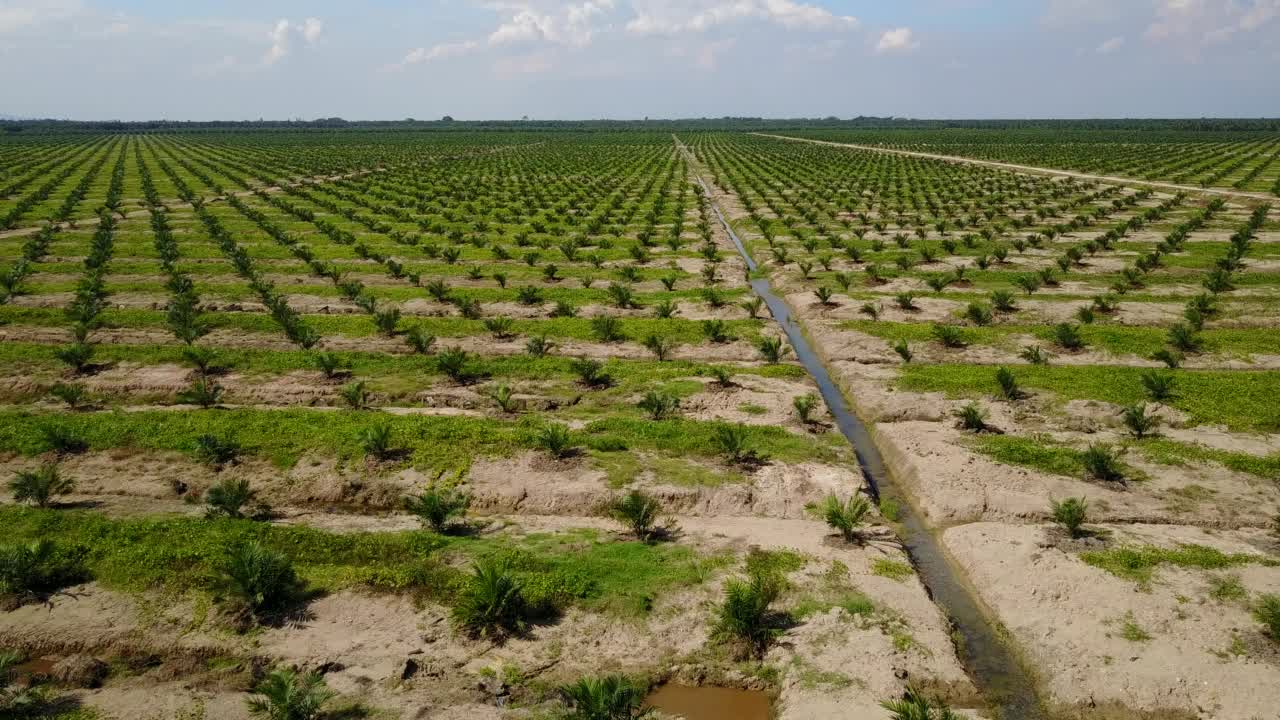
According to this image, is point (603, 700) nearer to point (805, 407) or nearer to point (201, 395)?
point (805, 407)

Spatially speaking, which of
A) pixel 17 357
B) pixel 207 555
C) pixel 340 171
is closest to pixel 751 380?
pixel 207 555

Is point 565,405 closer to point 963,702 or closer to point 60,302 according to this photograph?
point 963,702

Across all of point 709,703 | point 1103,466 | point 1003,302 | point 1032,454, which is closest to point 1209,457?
point 1103,466

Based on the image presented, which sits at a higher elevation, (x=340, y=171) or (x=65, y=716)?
(x=340, y=171)

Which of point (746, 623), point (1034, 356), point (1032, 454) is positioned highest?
point (1034, 356)

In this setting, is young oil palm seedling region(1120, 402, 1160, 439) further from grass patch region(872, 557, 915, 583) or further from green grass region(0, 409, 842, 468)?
grass patch region(872, 557, 915, 583)

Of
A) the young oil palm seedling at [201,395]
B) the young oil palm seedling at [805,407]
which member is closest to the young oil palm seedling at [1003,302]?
the young oil palm seedling at [805,407]
